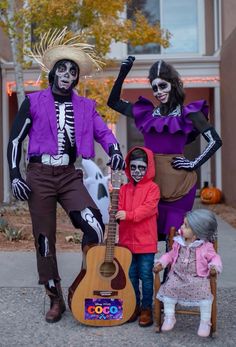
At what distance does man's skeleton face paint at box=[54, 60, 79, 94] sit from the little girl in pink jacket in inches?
51.4

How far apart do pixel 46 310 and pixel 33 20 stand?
21.9ft

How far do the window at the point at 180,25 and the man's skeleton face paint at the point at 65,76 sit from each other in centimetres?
921

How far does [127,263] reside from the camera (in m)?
3.99

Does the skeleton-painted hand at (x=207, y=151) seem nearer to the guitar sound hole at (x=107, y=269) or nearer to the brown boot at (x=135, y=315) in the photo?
the guitar sound hole at (x=107, y=269)

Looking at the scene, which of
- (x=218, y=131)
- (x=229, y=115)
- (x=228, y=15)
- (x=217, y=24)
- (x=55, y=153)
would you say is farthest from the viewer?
(x=217, y=24)

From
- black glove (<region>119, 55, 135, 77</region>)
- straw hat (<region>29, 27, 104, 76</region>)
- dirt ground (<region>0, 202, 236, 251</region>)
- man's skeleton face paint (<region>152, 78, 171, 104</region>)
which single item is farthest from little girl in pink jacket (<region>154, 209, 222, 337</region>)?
dirt ground (<region>0, 202, 236, 251</region>)

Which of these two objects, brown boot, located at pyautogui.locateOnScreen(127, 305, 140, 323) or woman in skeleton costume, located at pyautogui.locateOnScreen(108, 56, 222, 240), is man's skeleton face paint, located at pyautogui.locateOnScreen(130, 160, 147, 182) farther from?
brown boot, located at pyautogui.locateOnScreen(127, 305, 140, 323)

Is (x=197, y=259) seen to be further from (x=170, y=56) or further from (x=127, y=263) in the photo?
(x=170, y=56)

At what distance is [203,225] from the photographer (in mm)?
3789

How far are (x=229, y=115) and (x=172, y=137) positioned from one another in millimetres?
7606

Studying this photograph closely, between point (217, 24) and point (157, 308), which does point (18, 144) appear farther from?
point (217, 24)

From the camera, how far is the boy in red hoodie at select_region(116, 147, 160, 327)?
4051mm

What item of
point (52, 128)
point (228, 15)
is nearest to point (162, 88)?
point (52, 128)

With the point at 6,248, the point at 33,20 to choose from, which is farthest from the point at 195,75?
the point at 6,248
